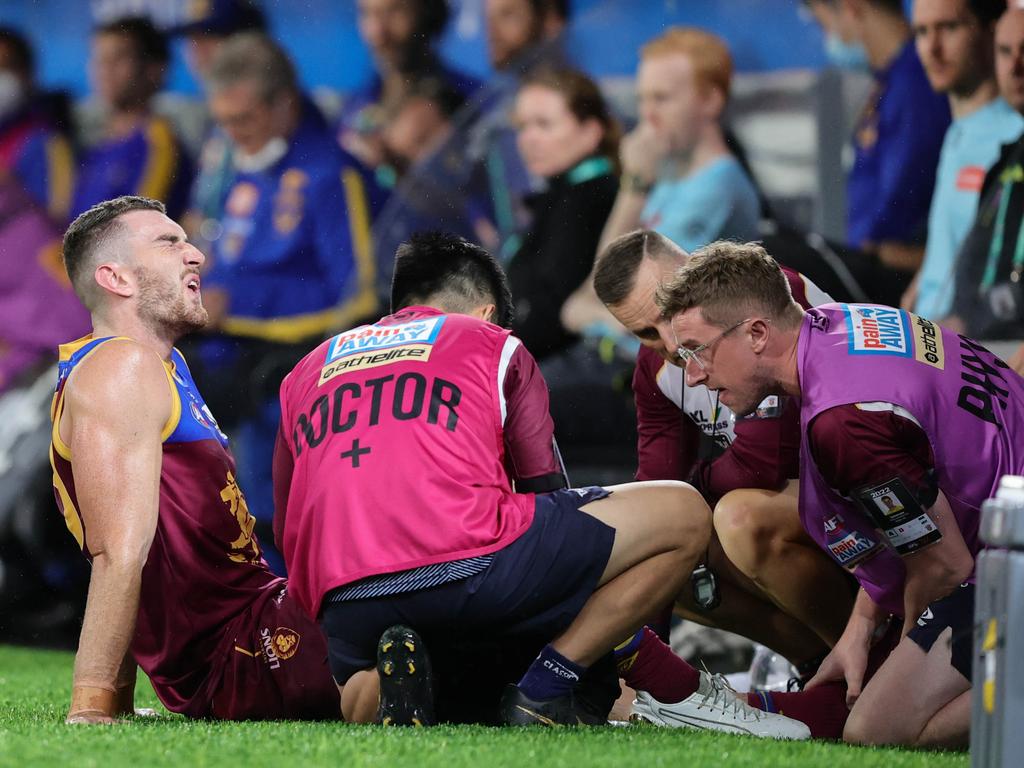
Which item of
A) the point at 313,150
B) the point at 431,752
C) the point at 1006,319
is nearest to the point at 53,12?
the point at 313,150

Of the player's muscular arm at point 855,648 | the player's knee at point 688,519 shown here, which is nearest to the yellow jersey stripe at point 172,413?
the player's knee at point 688,519

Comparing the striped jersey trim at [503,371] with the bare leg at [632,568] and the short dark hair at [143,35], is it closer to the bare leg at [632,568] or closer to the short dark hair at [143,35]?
the bare leg at [632,568]

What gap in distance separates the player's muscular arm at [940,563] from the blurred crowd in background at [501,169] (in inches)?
82.9

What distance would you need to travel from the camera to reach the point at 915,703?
124 inches

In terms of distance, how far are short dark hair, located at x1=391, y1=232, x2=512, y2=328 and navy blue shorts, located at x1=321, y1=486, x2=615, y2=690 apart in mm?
646

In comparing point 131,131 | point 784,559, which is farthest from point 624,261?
point 131,131

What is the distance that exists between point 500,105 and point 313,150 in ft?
3.21

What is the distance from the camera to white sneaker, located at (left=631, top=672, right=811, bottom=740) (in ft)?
10.8

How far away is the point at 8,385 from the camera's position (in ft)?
22.4

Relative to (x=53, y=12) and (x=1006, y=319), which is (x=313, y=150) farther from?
(x=1006, y=319)

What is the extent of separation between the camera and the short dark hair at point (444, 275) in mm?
3531

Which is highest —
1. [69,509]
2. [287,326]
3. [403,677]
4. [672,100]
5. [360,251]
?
[672,100]

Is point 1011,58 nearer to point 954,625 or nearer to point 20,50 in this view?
point 954,625

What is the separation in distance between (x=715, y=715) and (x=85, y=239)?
2032mm
